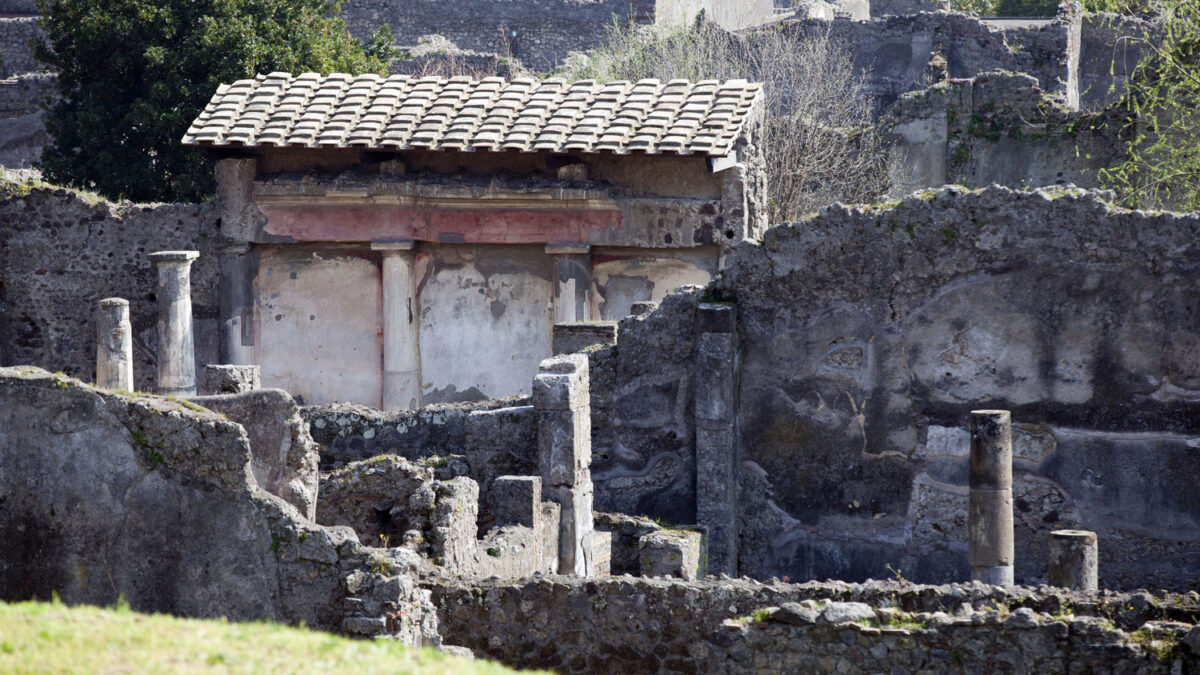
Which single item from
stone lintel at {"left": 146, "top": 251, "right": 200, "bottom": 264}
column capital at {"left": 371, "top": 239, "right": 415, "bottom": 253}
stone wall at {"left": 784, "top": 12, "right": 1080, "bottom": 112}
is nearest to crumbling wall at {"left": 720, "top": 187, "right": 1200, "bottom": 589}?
column capital at {"left": 371, "top": 239, "right": 415, "bottom": 253}

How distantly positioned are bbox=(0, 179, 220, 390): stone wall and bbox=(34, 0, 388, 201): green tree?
2.63 meters

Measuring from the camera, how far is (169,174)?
19953 millimetres

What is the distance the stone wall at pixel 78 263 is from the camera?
16.8m

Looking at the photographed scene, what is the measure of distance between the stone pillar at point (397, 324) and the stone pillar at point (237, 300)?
128 cm

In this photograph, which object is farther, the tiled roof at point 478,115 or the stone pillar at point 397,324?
the stone pillar at point 397,324

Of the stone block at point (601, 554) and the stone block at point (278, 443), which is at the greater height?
the stone block at point (278, 443)

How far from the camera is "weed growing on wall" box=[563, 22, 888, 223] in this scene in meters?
21.6

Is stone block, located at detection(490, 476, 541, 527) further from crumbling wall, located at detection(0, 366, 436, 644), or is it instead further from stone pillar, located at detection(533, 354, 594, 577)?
crumbling wall, located at detection(0, 366, 436, 644)

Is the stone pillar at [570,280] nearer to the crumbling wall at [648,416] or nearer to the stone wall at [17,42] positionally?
the crumbling wall at [648,416]

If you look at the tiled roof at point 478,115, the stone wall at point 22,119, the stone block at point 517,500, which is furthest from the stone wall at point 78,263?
the stone wall at point 22,119

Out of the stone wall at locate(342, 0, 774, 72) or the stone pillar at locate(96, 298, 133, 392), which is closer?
the stone pillar at locate(96, 298, 133, 392)

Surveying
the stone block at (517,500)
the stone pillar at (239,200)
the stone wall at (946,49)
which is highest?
the stone wall at (946,49)

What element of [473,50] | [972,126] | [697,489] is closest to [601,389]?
[697,489]

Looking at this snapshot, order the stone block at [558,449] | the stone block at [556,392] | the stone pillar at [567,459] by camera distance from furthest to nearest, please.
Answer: the stone block at [556,392], the stone block at [558,449], the stone pillar at [567,459]
